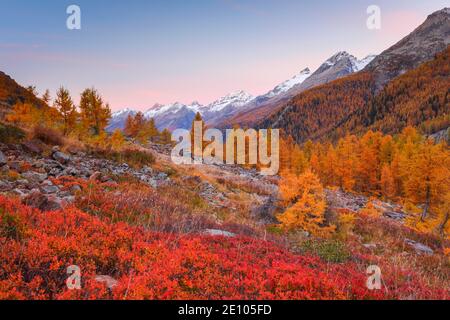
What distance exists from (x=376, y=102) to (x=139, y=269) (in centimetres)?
15135

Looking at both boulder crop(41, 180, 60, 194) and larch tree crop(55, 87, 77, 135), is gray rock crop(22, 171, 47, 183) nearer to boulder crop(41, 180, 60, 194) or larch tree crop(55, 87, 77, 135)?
boulder crop(41, 180, 60, 194)

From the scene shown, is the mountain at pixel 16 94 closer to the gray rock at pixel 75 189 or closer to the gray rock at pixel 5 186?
the gray rock at pixel 5 186

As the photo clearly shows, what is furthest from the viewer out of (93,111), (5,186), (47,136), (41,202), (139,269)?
(93,111)

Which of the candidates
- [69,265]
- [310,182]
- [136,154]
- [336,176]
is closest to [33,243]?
[69,265]

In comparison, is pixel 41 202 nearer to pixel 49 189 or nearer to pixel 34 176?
pixel 49 189

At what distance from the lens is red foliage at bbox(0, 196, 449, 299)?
346 cm

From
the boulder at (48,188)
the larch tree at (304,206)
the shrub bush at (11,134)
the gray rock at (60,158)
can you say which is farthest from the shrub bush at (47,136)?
the larch tree at (304,206)

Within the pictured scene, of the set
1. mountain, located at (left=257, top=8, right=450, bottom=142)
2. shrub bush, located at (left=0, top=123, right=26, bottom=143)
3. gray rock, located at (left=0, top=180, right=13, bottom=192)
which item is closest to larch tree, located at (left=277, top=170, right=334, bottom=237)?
gray rock, located at (left=0, top=180, right=13, bottom=192)

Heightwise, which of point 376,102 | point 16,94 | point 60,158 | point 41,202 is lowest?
point 41,202

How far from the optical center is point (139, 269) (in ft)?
13.2

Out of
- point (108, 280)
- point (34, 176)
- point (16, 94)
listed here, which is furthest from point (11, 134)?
point (16, 94)

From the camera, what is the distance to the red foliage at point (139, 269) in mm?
3459

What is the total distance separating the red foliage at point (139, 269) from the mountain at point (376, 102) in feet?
373

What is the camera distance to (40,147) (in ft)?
46.1
